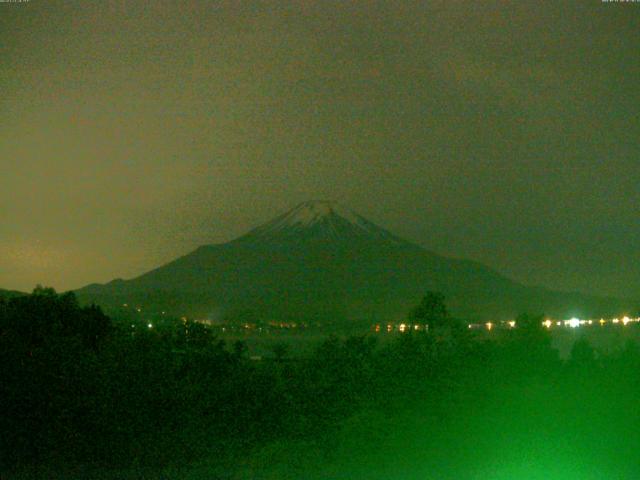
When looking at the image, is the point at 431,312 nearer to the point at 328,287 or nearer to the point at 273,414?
the point at 273,414

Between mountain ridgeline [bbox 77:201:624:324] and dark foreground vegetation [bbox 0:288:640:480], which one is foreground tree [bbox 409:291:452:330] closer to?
dark foreground vegetation [bbox 0:288:640:480]

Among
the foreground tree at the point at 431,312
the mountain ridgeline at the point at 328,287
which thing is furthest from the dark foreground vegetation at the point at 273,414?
the mountain ridgeline at the point at 328,287

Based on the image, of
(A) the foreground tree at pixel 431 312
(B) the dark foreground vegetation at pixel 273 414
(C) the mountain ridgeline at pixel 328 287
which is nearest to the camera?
(B) the dark foreground vegetation at pixel 273 414

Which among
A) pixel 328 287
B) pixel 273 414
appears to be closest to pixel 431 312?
pixel 273 414

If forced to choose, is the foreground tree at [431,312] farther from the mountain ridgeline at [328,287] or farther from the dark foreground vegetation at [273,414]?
the mountain ridgeline at [328,287]

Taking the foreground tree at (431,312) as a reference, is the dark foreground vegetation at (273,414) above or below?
below

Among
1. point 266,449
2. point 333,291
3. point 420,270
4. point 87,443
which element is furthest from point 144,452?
point 420,270

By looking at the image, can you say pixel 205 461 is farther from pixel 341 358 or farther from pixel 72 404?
pixel 341 358

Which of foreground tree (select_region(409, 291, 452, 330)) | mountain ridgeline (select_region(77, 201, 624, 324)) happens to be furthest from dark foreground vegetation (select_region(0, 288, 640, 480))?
mountain ridgeline (select_region(77, 201, 624, 324))
